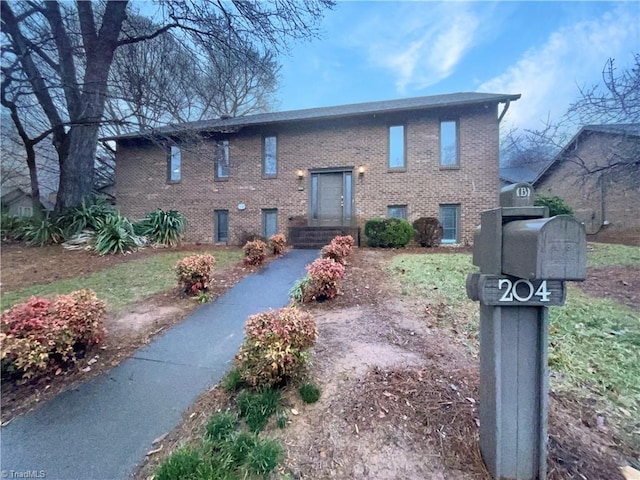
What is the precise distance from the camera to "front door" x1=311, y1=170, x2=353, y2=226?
38.3 ft

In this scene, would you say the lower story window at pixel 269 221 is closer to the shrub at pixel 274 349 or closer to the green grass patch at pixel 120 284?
the green grass patch at pixel 120 284

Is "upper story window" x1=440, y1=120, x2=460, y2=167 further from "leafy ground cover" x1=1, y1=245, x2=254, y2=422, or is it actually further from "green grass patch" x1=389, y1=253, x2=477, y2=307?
"leafy ground cover" x1=1, y1=245, x2=254, y2=422

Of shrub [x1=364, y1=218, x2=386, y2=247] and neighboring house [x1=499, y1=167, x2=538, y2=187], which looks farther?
neighboring house [x1=499, y1=167, x2=538, y2=187]

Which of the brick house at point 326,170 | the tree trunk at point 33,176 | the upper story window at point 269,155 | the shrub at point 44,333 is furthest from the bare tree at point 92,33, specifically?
the upper story window at point 269,155

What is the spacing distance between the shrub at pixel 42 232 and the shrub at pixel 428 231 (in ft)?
36.6

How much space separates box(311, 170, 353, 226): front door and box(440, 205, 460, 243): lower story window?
3.45 meters

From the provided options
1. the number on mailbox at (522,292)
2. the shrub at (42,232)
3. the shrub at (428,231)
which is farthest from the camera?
the shrub at (428,231)

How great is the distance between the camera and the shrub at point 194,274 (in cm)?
495

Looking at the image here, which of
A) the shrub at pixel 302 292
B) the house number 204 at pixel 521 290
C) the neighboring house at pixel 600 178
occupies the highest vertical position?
the neighboring house at pixel 600 178

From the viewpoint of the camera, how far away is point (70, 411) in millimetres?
2418

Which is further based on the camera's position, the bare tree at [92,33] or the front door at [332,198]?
the front door at [332,198]

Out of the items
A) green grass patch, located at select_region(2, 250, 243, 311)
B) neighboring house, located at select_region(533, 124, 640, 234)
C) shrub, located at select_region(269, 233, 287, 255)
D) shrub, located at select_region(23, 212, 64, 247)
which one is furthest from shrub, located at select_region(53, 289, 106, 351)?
neighboring house, located at select_region(533, 124, 640, 234)

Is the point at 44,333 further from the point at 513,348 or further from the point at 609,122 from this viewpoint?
the point at 609,122

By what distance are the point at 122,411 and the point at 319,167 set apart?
10.5m
